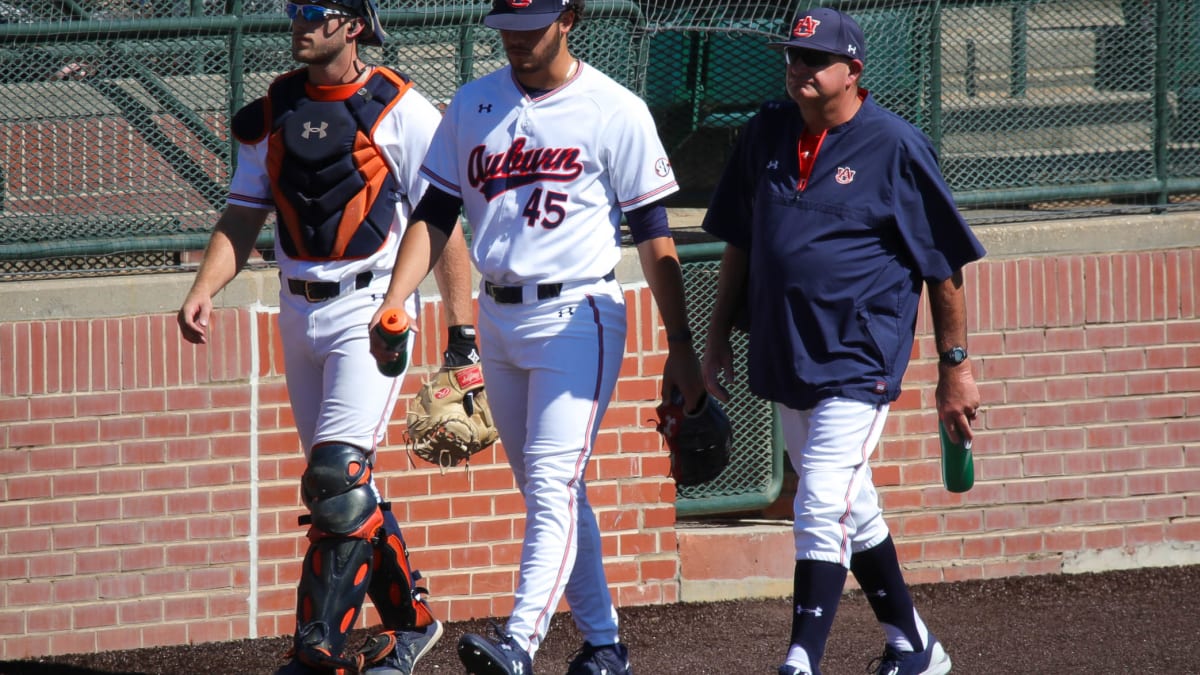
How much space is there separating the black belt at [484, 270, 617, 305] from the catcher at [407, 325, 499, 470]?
29 centimetres

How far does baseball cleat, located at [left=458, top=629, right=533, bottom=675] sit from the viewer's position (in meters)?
4.00

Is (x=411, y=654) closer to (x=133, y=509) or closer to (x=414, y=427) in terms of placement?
(x=414, y=427)

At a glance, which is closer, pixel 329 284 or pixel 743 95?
pixel 329 284

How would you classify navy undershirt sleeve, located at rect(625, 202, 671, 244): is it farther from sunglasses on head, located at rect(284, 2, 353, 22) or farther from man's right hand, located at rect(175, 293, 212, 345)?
man's right hand, located at rect(175, 293, 212, 345)

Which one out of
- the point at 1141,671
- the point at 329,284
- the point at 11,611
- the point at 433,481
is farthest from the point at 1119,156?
the point at 11,611

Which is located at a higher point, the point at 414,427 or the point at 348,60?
the point at 348,60

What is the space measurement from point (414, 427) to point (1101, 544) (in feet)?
11.0

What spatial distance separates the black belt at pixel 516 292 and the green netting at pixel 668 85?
6.03ft

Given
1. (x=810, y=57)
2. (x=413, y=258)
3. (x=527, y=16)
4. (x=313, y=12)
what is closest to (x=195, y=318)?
(x=413, y=258)

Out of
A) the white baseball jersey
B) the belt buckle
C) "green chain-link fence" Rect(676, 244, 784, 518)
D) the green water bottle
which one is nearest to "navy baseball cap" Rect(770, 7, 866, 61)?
the white baseball jersey

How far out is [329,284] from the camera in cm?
469

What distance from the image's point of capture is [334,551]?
182 inches

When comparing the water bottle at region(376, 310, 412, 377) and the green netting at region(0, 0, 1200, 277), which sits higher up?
the green netting at region(0, 0, 1200, 277)

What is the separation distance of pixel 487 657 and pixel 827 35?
2007 mm
